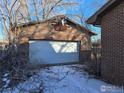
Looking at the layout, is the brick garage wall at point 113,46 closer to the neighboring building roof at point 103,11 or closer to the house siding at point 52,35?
the neighboring building roof at point 103,11

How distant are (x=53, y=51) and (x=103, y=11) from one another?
29.8 feet

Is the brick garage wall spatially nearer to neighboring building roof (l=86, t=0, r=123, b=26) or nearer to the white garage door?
neighboring building roof (l=86, t=0, r=123, b=26)

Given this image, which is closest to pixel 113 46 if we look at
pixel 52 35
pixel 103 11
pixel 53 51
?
pixel 103 11

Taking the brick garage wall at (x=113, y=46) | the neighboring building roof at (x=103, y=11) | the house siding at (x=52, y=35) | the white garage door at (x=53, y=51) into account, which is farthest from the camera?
the house siding at (x=52, y=35)

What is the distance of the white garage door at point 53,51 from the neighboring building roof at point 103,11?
279 inches

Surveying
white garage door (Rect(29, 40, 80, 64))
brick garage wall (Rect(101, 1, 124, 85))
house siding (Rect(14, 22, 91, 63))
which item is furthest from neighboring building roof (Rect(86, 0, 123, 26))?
house siding (Rect(14, 22, 91, 63))

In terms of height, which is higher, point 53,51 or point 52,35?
point 52,35

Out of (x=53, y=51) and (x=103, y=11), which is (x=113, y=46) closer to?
(x=103, y=11)

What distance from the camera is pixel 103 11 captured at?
12.6 metres

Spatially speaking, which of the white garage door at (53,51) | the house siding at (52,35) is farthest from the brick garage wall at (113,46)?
the house siding at (52,35)

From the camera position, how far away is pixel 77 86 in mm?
10953

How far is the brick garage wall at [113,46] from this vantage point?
11109 mm

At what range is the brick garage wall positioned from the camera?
11.1 meters

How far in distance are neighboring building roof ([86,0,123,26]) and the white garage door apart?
7.09 m
